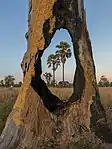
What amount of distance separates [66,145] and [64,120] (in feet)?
3.35

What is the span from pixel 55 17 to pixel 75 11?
0.96 m

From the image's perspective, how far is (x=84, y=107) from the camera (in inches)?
575

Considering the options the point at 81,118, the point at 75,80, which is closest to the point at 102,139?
the point at 81,118

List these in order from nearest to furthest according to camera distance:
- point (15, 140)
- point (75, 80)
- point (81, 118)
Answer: point (15, 140) < point (81, 118) < point (75, 80)

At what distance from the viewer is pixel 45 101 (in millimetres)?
15352

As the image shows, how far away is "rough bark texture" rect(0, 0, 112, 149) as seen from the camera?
1373 cm

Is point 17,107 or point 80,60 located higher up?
point 80,60

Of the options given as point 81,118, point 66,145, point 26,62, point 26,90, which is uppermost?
point 26,62

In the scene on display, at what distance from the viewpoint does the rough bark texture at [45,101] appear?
1373 centimetres

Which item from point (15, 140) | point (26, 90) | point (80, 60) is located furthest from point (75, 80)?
point (15, 140)

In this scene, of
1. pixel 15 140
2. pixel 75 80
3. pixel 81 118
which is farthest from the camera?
pixel 75 80

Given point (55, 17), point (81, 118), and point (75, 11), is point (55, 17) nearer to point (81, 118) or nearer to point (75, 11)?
point (75, 11)

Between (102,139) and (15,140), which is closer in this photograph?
(15,140)

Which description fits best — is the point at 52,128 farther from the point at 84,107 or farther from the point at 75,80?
the point at 75,80
